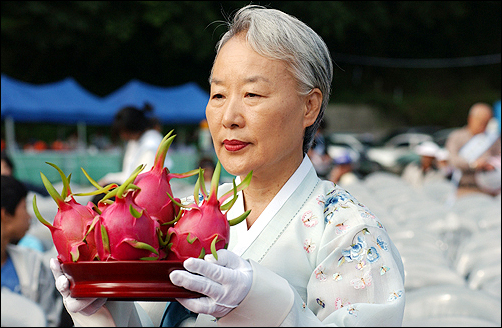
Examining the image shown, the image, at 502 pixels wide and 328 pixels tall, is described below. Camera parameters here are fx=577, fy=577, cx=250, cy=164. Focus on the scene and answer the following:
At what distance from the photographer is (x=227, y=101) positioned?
121cm

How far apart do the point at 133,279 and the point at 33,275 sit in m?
2.13

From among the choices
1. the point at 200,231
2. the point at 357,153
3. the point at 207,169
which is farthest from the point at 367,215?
the point at 357,153

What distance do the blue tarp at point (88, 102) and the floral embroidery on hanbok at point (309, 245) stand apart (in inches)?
305

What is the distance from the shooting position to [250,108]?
119 centimetres

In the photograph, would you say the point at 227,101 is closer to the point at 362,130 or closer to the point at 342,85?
the point at 342,85

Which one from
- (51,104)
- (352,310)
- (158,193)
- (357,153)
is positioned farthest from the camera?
(357,153)

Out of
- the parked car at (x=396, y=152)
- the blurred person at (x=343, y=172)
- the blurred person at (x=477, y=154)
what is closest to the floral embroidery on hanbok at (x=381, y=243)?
the blurred person at (x=477, y=154)

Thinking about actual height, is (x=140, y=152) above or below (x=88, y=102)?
above

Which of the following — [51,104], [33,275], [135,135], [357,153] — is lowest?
[357,153]

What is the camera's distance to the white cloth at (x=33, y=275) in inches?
108

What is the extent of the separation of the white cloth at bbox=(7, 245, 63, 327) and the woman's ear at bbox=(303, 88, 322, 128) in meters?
1.95

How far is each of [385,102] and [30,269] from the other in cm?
1957

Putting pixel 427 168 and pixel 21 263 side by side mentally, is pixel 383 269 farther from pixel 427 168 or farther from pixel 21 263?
pixel 427 168

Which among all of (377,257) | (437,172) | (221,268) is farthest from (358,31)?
(437,172)
